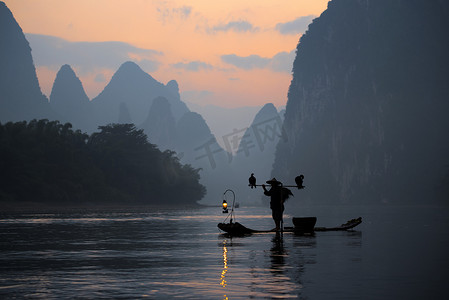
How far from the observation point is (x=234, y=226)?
3556 cm

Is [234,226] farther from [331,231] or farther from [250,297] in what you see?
[250,297]

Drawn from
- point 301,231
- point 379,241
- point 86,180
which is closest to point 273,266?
point 379,241

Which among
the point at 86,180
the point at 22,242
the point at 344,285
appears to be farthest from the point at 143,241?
the point at 86,180

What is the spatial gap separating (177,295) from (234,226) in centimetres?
2148

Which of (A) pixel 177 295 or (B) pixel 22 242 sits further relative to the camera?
(B) pixel 22 242

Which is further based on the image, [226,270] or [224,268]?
[224,268]

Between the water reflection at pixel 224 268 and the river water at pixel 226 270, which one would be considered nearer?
the river water at pixel 226 270

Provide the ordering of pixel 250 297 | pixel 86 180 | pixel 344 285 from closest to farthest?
pixel 250 297
pixel 344 285
pixel 86 180

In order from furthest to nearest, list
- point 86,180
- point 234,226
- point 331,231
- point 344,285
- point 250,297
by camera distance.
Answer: point 86,180, point 331,231, point 234,226, point 344,285, point 250,297

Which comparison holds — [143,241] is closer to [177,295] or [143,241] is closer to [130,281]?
[130,281]

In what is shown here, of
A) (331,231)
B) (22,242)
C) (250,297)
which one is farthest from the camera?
(331,231)

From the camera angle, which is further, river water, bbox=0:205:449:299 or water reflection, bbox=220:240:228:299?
water reflection, bbox=220:240:228:299

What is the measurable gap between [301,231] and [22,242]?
574 inches

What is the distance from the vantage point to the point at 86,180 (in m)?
130
